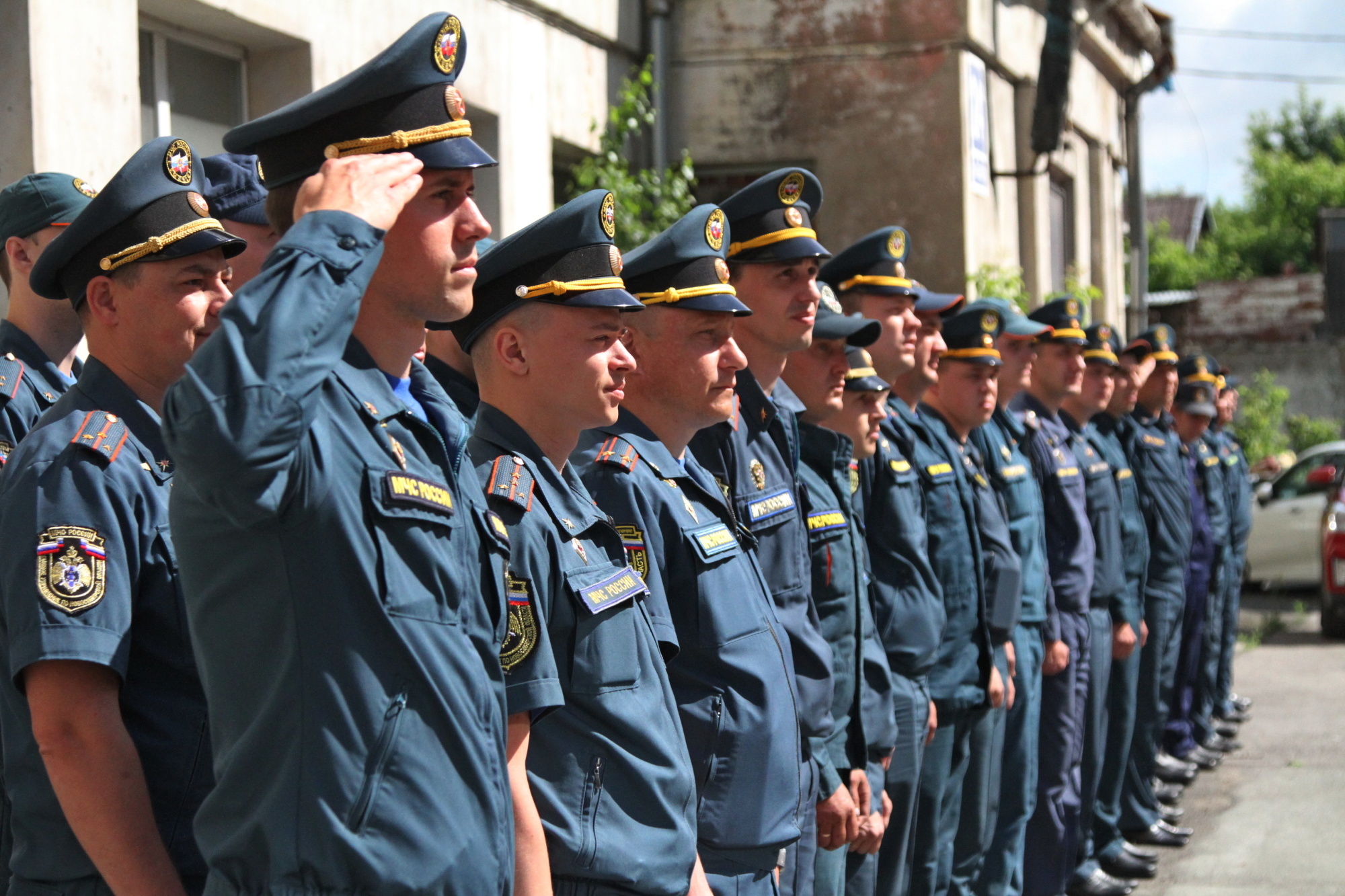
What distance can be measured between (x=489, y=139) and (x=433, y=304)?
19.9 feet

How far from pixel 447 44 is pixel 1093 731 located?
16.8ft

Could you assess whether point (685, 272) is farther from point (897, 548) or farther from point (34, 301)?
point (897, 548)

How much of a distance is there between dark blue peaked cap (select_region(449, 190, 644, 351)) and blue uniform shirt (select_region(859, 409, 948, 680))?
82.5 inches

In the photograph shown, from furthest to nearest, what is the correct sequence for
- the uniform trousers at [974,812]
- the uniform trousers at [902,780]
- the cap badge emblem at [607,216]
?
1. the uniform trousers at [974,812]
2. the uniform trousers at [902,780]
3. the cap badge emblem at [607,216]

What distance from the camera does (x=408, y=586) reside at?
1807mm

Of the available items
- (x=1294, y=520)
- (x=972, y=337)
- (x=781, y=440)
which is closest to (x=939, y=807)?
(x=781, y=440)

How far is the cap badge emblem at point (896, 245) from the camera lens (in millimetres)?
4969

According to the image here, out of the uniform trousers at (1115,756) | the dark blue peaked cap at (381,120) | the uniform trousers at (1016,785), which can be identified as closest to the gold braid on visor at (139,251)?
the dark blue peaked cap at (381,120)

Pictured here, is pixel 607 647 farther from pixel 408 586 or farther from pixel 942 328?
pixel 942 328

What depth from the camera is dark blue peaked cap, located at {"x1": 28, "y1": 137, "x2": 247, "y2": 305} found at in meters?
2.39

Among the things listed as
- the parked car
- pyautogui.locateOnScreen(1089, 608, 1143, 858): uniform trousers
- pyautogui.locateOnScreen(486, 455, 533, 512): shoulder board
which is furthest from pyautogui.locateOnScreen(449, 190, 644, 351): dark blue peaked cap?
the parked car

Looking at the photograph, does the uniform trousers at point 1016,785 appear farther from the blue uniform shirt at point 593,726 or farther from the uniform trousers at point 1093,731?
the blue uniform shirt at point 593,726

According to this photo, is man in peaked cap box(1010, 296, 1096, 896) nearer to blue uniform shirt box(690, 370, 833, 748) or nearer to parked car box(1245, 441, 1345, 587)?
blue uniform shirt box(690, 370, 833, 748)

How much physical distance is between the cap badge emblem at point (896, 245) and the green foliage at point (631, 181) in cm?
296
